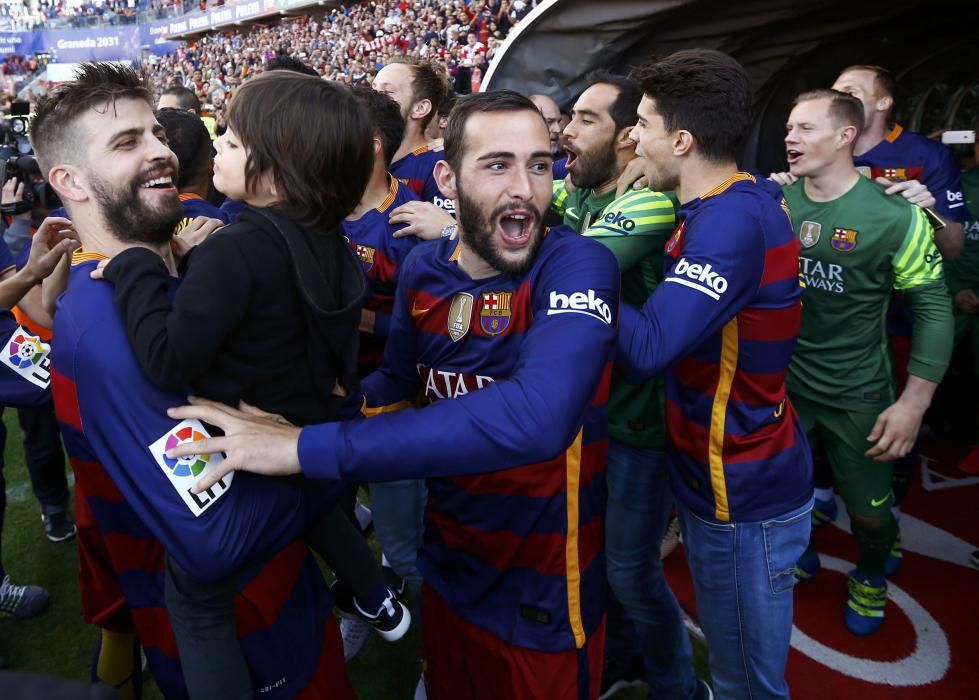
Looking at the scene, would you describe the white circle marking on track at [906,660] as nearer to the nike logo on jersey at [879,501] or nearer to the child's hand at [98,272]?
the nike logo on jersey at [879,501]

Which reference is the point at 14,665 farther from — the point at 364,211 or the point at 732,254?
the point at 732,254

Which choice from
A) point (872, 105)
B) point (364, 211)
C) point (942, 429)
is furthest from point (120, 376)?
point (942, 429)

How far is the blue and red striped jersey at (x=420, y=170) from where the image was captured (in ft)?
13.0

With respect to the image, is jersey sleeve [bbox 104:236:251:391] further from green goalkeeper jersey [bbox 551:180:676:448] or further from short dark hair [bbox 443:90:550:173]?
green goalkeeper jersey [bbox 551:180:676:448]

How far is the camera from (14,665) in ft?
9.57

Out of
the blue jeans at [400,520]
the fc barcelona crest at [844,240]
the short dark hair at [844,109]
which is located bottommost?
the blue jeans at [400,520]

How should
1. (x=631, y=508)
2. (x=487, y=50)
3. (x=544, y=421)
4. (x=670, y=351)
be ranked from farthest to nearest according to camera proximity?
(x=487, y=50)
(x=631, y=508)
(x=670, y=351)
(x=544, y=421)

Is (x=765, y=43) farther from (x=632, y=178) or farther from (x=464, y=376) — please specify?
(x=464, y=376)

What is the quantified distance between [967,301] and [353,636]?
3930 mm

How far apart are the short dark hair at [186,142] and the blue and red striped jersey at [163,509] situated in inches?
69.9

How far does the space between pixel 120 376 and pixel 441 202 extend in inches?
104

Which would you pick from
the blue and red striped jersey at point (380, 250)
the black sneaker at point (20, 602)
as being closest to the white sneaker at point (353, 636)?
the blue and red striped jersey at point (380, 250)

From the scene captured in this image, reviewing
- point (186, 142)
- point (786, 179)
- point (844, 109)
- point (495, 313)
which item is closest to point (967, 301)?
point (786, 179)

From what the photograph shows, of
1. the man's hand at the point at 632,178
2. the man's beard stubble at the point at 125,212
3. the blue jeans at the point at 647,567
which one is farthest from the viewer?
the man's hand at the point at 632,178
